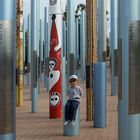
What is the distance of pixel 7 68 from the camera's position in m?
4.82

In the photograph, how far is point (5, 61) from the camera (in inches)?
189

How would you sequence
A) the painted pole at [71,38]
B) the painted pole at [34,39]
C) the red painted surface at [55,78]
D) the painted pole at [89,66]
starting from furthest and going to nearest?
1. the painted pole at [34,39]
2. the red painted surface at [55,78]
3. the painted pole at [89,66]
4. the painted pole at [71,38]

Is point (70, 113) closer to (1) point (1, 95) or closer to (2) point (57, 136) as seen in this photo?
(2) point (57, 136)

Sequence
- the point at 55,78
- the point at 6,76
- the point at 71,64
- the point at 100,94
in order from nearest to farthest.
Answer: the point at 6,76, the point at 100,94, the point at 71,64, the point at 55,78

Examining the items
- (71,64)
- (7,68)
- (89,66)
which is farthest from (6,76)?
(89,66)

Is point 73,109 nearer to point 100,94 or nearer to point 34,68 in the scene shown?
point 100,94

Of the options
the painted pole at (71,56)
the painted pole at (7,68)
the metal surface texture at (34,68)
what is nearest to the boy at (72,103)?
the painted pole at (71,56)

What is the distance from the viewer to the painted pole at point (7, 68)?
4797 millimetres

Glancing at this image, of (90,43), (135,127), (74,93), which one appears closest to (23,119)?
(90,43)

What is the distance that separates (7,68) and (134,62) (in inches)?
61.1

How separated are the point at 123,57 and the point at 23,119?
978 centimetres

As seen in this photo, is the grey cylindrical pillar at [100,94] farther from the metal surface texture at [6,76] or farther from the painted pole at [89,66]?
the metal surface texture at [6,76]

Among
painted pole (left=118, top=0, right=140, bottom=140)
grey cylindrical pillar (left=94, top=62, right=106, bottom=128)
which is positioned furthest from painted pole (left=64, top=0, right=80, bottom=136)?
painted pole (left=118, top=0, right=140, bottom=140)

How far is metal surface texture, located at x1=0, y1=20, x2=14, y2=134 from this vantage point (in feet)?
15.7
